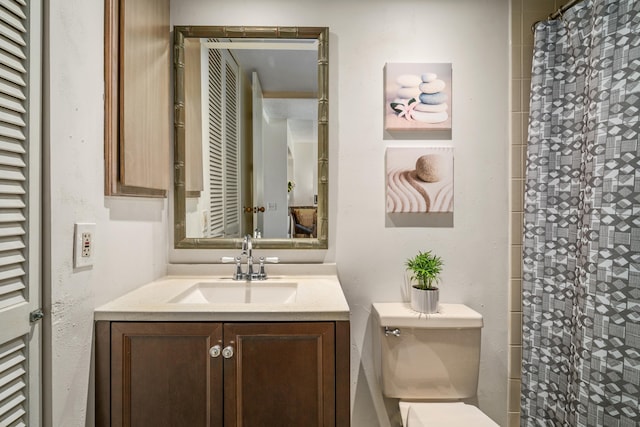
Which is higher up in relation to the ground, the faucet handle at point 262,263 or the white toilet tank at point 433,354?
the faucet handle at point 262,263

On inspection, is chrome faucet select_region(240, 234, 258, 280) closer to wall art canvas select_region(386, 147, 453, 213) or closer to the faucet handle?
the faucet handle

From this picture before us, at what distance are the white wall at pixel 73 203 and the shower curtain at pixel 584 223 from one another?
1650 millimetres

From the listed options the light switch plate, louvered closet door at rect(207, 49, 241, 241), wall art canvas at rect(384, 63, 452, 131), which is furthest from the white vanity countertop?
wall art canvas at rect(384, 63, 452, 131)

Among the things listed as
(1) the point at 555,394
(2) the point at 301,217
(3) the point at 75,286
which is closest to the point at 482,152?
(2) the point at 301,217

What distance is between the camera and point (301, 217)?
168cm

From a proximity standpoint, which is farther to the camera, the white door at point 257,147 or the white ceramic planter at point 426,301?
Result: the white door at point 257,147

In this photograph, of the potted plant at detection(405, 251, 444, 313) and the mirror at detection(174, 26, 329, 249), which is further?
the mirror at detection(174, 26, 329, 249)

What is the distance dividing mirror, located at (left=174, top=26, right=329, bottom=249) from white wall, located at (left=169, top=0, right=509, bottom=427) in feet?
0.24

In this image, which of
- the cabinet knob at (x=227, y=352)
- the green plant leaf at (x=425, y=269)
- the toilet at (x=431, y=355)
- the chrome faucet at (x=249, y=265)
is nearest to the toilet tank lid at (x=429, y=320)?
the toilet at (x=431, y=355)

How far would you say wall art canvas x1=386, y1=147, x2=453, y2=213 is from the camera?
5.47 feet

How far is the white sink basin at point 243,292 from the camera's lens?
1.51 meters

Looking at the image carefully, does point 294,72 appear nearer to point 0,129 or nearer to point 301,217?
point 301,217

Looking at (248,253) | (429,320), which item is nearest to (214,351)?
(248,253)

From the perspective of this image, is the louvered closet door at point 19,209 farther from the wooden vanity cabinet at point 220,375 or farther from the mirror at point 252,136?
the mirror at point 252,136
